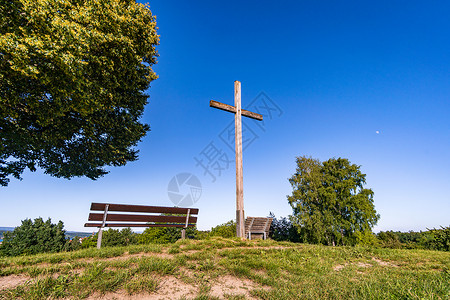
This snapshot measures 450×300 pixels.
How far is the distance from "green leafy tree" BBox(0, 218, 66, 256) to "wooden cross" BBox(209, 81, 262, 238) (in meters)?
6.34

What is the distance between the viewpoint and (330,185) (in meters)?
22.6

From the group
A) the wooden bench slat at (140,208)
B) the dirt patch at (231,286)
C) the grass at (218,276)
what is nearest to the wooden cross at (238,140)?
the wooden bench slat at (140,208)

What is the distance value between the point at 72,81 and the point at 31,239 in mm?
5441

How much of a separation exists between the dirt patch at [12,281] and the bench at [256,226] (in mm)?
11003

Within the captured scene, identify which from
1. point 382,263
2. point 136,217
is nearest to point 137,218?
point 136,217

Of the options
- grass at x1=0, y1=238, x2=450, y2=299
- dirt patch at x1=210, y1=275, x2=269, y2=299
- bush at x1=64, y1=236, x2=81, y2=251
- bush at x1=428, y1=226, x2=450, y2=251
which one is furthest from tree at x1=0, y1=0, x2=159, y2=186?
bush at x1=428, y1=226, x2=450, y2=251

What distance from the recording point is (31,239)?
21.9 ft

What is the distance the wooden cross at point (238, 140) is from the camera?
7312 millimetres

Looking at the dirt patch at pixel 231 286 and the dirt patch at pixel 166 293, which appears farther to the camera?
the dirt patch at pixel 231 286

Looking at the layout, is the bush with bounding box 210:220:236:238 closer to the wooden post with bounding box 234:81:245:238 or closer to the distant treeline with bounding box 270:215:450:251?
the wooden post with bounding box 234:81:245:238

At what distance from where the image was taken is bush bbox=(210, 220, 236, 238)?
35.7 ft

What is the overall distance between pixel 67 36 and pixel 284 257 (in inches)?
341

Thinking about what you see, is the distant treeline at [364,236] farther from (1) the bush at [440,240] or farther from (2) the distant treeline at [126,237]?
(1) the bush at [440,240]

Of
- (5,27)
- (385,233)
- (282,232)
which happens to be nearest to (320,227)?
(282,232)
